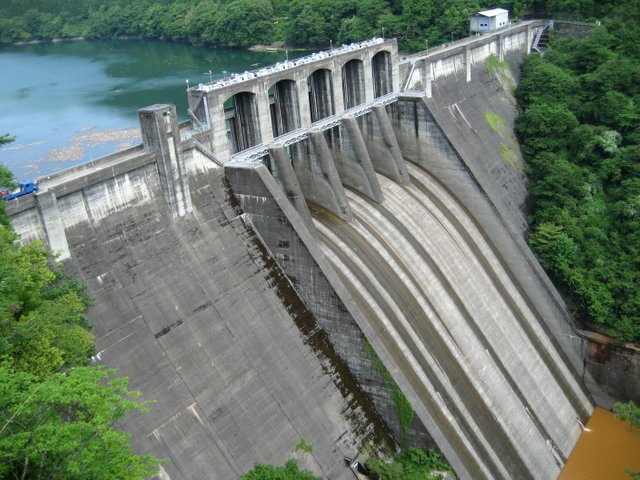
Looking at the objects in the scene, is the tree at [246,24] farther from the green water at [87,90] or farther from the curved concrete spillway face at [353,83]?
the curved concrete spillway face at [353,83]

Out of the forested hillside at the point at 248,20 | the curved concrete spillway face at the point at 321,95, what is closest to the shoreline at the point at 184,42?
the forested hillside at the point at 248,20

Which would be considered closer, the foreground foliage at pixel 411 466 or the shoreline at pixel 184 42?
the foreground foliage at pixel 411 466

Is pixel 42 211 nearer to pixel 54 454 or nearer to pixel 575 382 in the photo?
pixel 54 454

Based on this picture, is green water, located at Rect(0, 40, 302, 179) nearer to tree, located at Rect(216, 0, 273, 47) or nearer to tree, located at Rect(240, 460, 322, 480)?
tree, located at Rect(216, 0, 273, 47)

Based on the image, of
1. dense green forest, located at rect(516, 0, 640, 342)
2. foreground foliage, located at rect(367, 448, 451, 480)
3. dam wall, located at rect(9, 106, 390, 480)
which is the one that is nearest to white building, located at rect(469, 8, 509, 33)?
dense green forest, located at rect(516, 0, 640, 342)

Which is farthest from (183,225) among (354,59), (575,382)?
(575,382)
